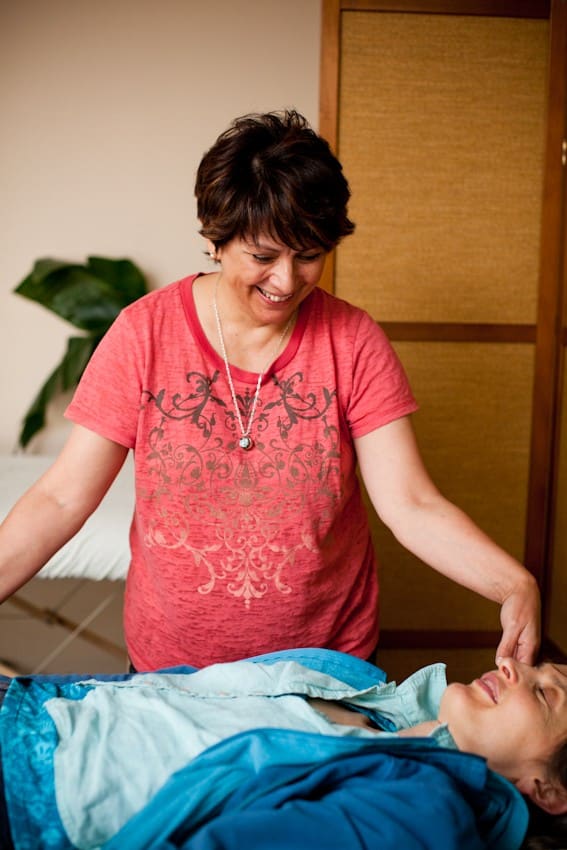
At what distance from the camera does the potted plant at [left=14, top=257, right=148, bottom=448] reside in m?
3.20

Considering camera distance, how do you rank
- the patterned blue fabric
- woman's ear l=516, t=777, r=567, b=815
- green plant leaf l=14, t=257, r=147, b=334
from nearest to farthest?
1. the patterned blue fabric
2. woman's ear l=516, t=777, r=567, b=815
3. green plant leaf l=14, t=257, r=147, b=334

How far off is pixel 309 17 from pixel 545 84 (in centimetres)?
101

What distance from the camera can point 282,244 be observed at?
4.63 ft

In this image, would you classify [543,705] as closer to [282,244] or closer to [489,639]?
[282,244]

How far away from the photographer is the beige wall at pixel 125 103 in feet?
10.6

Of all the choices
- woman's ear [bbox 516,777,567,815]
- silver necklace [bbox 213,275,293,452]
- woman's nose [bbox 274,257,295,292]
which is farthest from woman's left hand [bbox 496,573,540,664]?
woman's nose [bbox 274,257,295,292]

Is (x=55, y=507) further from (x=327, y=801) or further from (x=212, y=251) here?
(x=327, y=801)

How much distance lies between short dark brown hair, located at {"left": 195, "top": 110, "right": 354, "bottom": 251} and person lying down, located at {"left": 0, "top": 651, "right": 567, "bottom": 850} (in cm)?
69

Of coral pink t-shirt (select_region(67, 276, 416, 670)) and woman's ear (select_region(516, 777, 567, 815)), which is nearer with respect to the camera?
woman's ear (select_region(516, 777, 567, 815))

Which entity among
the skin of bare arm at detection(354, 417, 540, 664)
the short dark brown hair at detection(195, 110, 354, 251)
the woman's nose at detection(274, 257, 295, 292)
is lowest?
the skin of bare arm at detection(354, 417, 540, 664)

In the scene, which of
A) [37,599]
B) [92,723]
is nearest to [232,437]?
[92,723]

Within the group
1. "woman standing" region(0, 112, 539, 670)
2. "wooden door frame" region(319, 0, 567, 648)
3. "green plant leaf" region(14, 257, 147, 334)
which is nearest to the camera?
"woman standing" region(0, 112, 539, 670)

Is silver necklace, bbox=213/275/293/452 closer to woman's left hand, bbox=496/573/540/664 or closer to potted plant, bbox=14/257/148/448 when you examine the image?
woman's left hand, bbox=496/573/540/664

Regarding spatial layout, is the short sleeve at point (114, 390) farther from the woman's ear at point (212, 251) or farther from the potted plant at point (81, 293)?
the potted plant at point (81, 293)
